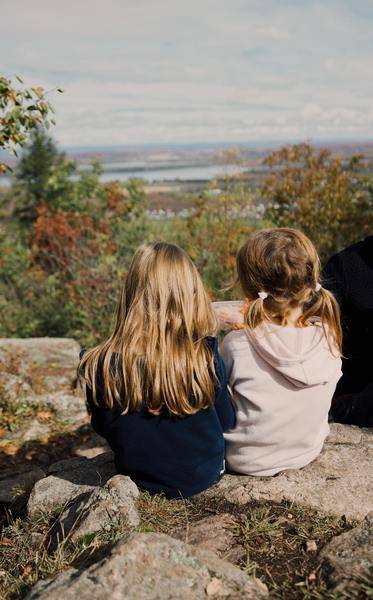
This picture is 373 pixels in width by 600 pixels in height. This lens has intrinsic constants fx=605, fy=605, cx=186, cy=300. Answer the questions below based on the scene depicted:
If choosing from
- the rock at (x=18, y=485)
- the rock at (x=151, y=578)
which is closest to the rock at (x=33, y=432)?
the rock at (x=18, y=485)

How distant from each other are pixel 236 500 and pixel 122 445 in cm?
57

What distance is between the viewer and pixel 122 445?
273cm

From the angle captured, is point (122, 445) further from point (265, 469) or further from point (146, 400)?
point (265, 469)

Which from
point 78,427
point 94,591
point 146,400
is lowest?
point 78,427

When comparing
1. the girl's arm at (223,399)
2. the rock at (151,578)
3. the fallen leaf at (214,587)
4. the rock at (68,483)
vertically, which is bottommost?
the rock at (68,483)

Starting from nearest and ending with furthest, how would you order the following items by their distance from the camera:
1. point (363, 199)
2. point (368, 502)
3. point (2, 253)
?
point (368, 502) → point (363, 199) → point (2, 253)

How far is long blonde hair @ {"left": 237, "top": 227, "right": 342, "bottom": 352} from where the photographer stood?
8.90 feet

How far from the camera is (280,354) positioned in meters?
2.71

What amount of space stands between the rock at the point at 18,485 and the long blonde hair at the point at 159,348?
1235 mm

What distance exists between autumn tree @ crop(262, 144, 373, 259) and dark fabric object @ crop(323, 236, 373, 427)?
5565mm

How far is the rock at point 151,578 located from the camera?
1877mm

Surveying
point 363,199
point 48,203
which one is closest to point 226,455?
point 363,199

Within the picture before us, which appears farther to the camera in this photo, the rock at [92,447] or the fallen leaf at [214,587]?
the rock at [92,447]

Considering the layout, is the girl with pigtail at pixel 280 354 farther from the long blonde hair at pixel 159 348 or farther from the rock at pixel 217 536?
→ the rock at pixel 217 536
